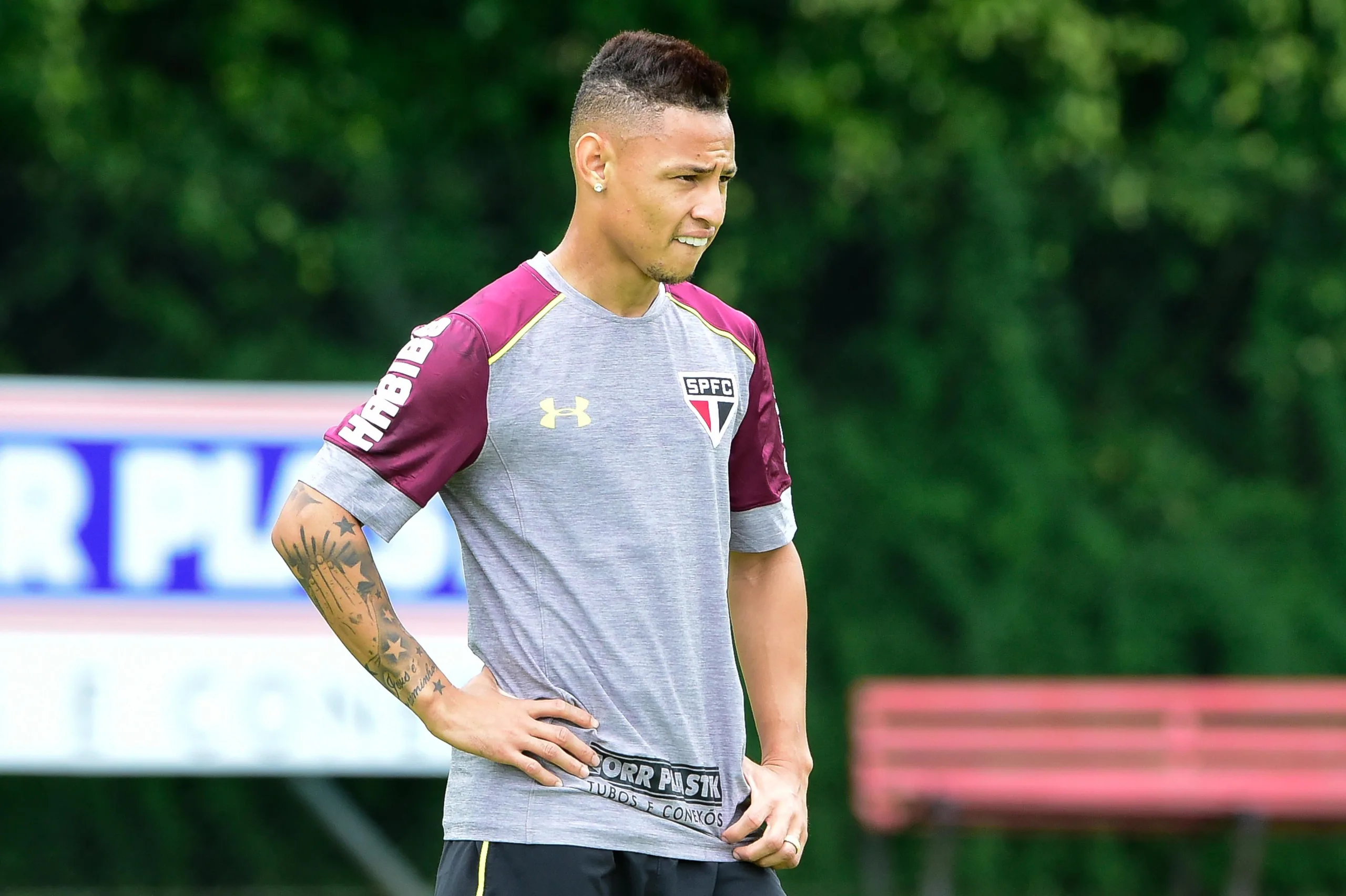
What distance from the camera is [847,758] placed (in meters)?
7.30

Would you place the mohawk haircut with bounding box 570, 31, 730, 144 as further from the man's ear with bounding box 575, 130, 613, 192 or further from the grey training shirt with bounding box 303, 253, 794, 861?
the grey training shirt with bounding box 303, 253, 794, 861

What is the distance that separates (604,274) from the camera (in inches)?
108

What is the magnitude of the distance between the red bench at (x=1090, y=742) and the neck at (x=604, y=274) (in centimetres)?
433

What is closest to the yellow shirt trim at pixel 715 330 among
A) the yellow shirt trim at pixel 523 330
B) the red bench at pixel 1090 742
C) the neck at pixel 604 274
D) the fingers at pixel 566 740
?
the neck at pixel 604 274

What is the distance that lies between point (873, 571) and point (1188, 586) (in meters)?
1.32

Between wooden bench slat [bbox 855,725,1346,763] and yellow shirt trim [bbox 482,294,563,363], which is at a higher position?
yellow shirt trim [bbox 482,294,563,363]

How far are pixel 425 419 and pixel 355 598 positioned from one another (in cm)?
30

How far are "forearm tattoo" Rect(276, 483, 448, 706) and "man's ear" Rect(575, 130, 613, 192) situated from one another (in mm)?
638

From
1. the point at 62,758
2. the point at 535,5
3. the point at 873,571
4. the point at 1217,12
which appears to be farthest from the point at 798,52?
the point at 62,758

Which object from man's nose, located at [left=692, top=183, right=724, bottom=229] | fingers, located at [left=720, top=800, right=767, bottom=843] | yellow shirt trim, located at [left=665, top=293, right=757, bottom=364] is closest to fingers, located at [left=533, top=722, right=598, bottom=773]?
fingers, located at [left=720, top=800, right=767, bottom=843]

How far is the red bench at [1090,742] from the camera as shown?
679 cm

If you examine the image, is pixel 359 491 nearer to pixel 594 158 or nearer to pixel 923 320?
pixel 594 158

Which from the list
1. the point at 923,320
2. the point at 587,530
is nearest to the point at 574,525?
the point at 587,530

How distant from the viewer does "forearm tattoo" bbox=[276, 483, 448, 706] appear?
258cm
